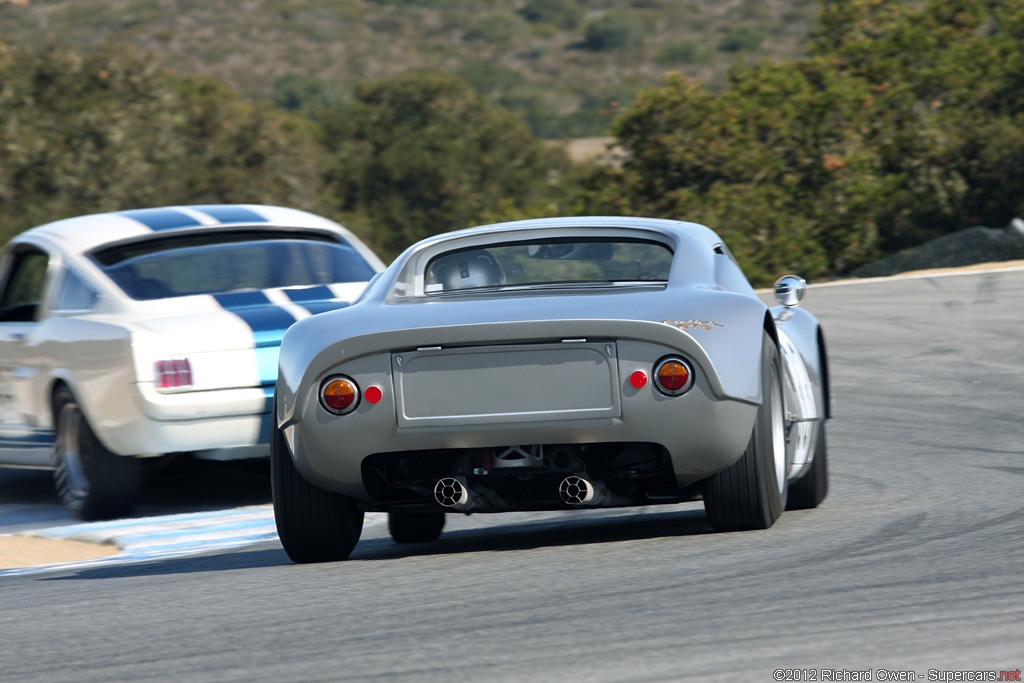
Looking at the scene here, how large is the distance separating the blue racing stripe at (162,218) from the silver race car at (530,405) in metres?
3.23

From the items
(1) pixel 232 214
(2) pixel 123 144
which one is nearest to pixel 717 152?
(2) pixel 123 144

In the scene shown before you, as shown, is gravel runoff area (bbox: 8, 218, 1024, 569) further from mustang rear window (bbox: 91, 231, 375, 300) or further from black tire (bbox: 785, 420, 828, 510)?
black tire (bbox: 785, 420, 828, 510)

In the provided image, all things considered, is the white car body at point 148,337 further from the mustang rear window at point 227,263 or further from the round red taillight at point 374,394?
the round red taillight at point 374,394

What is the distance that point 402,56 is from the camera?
82.7 meters

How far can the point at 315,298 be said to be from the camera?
8414 millimetres

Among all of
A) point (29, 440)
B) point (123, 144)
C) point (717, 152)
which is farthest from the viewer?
point (123, 144)

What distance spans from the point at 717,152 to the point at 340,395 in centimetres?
1929

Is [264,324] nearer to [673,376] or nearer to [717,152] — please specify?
[673,376]

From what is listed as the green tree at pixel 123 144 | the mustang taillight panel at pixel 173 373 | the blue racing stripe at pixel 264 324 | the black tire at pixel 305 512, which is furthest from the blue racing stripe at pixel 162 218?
the green tree at pixel 123 144

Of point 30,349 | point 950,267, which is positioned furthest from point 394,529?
point 950,267

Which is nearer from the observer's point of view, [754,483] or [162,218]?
[754,483]

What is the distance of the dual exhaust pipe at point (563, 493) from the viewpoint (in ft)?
17.3

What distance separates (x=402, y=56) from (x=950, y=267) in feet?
222

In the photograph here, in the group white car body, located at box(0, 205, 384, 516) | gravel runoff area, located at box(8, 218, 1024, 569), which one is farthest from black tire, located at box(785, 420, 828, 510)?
gravel runoff area, located at box(8, 218, 1024, 569)
